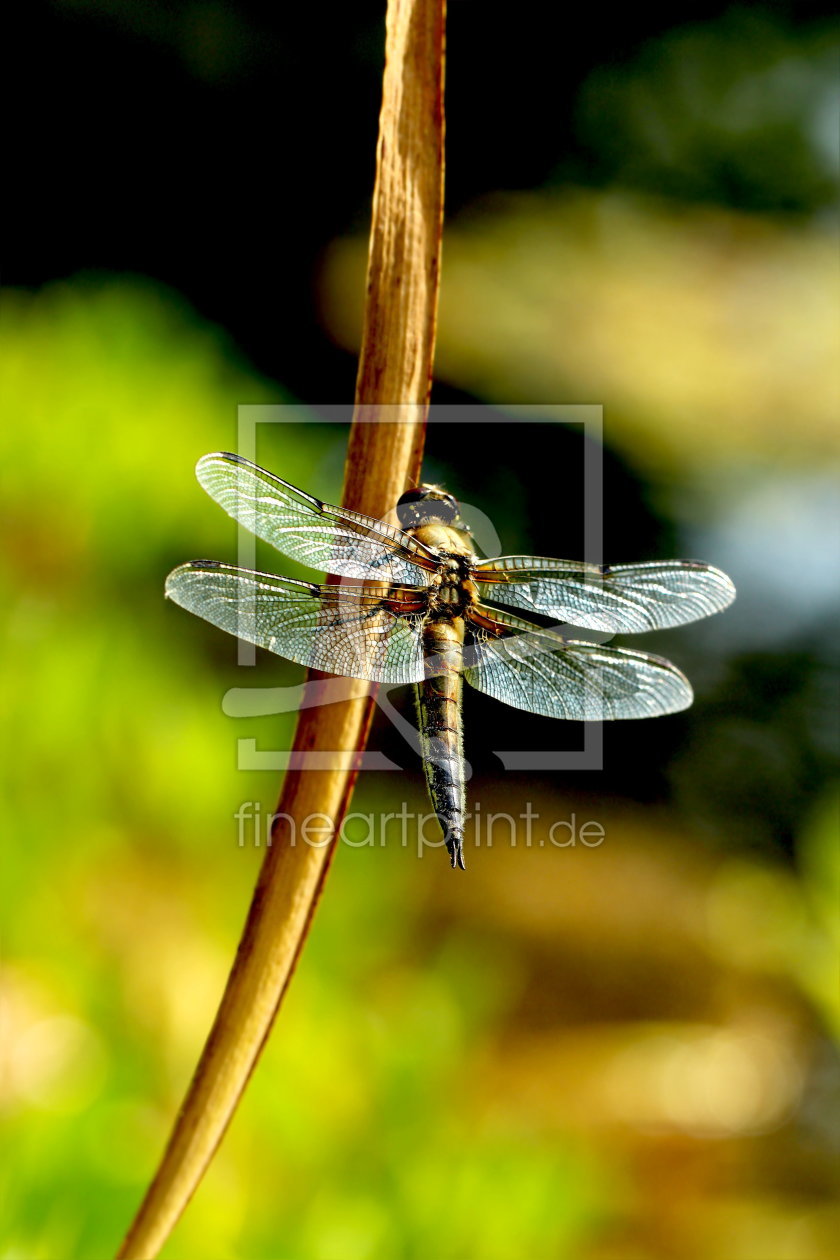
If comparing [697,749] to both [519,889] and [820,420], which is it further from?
[820,420]

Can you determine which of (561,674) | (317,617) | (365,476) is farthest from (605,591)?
(365,476)

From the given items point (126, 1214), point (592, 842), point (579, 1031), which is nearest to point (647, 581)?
point (126, 1214)

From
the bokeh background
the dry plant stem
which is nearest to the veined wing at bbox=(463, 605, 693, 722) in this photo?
the dry plant stem

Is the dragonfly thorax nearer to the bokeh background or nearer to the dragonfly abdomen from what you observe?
the dragonfly abdomen

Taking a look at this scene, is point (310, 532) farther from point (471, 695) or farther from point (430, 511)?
point (471, 695)

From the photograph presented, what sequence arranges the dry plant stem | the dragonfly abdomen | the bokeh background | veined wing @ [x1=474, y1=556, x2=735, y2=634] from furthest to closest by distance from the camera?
1. the bokeh background
2. veined wing @ [x1=474, y1=556, x2=735, y2=634]
3. the dragonfly abdomen
4. the dry plant stem

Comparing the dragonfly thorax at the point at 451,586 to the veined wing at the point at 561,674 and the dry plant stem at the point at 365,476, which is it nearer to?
the veined wing at the point at 561,674

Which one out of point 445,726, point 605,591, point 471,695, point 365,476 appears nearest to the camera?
point 365,476
